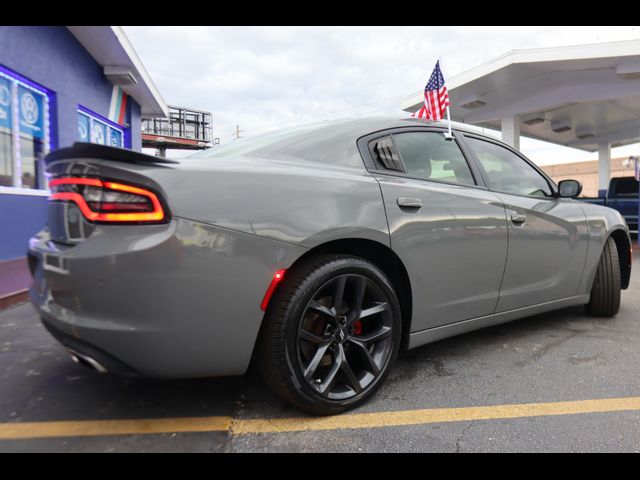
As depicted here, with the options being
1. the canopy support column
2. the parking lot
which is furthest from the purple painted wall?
the canopy support column

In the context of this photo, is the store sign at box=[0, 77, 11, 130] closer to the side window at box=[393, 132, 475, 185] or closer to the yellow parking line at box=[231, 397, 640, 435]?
the side window at box=[393, 132, 475, 185]

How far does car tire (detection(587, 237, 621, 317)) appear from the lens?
3477 millimetres

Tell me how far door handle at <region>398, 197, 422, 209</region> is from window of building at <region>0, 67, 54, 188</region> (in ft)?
21.3

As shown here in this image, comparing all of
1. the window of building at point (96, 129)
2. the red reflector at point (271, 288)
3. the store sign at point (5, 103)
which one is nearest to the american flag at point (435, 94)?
the red reflector at point (271, 288)

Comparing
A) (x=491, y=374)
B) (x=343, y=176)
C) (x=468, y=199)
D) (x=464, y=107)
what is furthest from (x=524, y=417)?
(x=464, y=107)

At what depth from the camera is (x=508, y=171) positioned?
3.03 metres

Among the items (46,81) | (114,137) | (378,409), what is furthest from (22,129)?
(378,409)

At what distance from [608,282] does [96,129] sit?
10259 mm

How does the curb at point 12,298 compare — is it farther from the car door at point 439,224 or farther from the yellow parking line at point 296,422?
the car door at point 439,224

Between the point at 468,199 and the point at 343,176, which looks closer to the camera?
the point at 343,176

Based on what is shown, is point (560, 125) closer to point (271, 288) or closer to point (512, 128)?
point (512, 128)

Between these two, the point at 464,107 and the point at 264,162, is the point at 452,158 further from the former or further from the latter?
the point at 464,107

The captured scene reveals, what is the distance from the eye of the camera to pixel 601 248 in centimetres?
340
